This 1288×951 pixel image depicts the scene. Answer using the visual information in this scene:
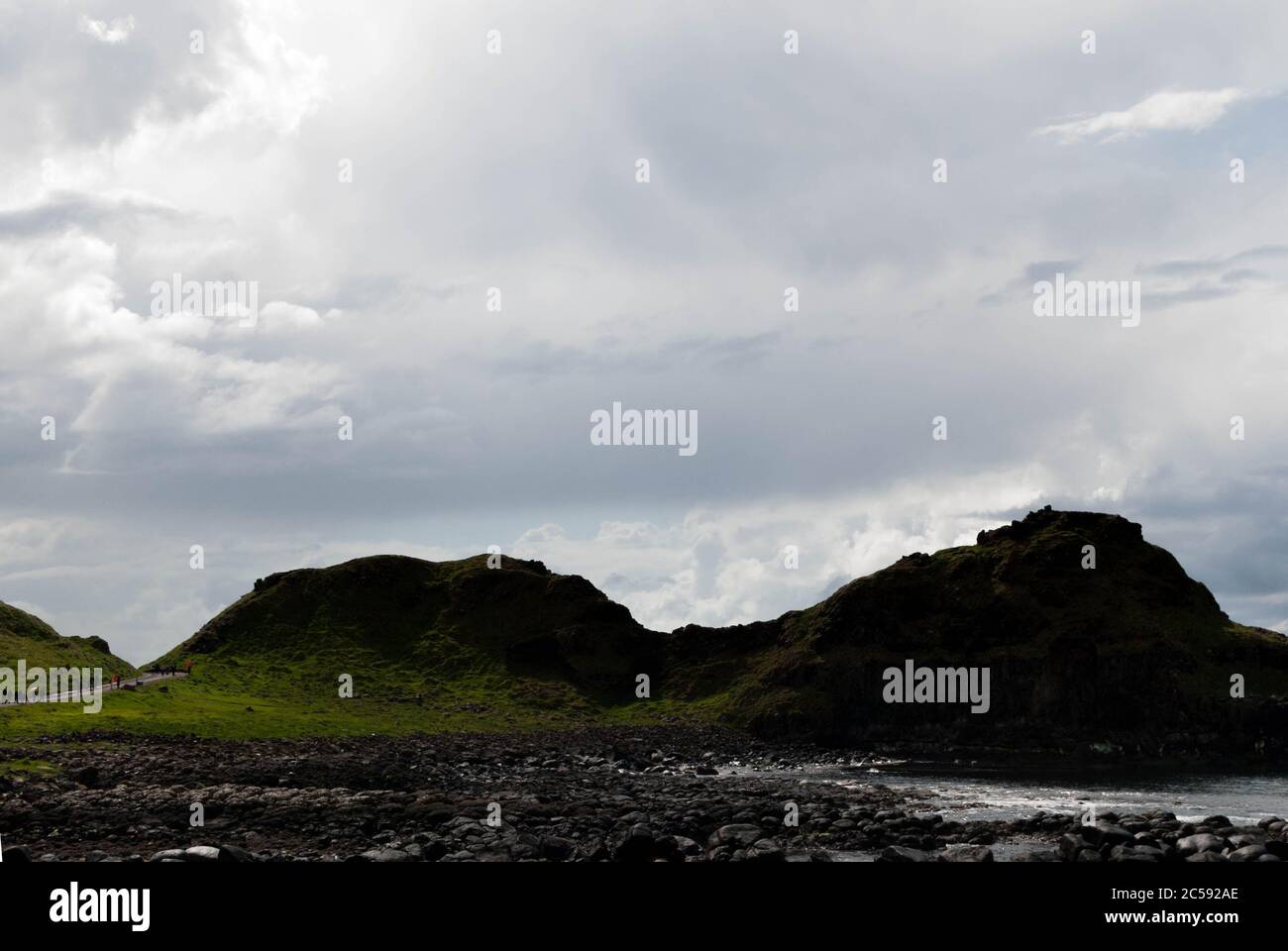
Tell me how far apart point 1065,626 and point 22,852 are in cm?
12432

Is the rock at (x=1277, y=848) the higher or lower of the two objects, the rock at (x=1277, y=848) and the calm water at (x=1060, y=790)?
the higher

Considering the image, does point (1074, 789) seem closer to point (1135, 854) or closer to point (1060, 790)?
point (1060, 790)

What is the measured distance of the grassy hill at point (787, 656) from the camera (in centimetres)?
12444

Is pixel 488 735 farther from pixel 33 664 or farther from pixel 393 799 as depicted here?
pixel 393 799

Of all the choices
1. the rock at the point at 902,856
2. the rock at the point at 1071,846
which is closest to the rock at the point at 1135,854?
the rock at the point at 1071,846

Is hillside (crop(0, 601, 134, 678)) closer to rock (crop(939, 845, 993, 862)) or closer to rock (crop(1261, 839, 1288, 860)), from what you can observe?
rock (crop(939, 845, 993, 862))

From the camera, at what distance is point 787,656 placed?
151375 millimetres

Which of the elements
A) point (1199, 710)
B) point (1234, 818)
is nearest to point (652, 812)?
point (1234, 818)

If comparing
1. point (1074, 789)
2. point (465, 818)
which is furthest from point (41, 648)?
point (1074, 789)

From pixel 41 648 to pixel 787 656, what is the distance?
92272 mm

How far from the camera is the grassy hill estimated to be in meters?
124

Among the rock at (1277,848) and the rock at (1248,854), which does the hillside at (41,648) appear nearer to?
the rock at (1248,854)

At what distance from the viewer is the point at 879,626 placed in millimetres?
147500

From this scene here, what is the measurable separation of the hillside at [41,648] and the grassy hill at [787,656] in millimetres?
11713
